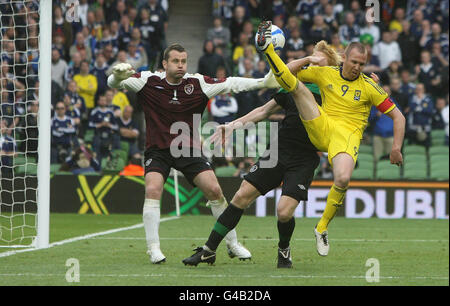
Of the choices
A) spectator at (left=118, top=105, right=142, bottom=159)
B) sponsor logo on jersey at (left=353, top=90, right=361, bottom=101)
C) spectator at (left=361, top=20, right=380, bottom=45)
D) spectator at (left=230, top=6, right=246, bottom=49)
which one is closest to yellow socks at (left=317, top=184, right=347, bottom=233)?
sponsor logo on jersey at (left=353, top=90, right=361, bottom=101)

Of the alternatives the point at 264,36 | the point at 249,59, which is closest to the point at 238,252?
the point at 264,36

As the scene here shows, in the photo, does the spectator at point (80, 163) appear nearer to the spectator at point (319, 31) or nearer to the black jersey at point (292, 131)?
the spectator at point (319, 31)

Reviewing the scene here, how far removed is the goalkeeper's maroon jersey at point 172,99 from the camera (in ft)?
29.3

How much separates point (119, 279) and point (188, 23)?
52.6 ft

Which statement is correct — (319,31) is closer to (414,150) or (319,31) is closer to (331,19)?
(331,19)

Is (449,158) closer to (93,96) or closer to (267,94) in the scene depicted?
(267,94)

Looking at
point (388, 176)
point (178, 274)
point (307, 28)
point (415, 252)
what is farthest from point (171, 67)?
point (307, 28)

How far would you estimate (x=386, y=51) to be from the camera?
2005cm

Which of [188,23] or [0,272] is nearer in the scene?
[0,272]

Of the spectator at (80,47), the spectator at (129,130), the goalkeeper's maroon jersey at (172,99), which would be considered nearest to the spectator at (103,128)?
the spectator at (129,130)

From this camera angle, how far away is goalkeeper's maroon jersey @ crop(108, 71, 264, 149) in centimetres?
895

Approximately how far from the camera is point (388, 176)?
1775cm

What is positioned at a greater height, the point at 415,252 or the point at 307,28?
the point at 307,28

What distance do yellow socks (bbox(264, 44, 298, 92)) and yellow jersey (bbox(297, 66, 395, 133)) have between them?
1.96 feet
